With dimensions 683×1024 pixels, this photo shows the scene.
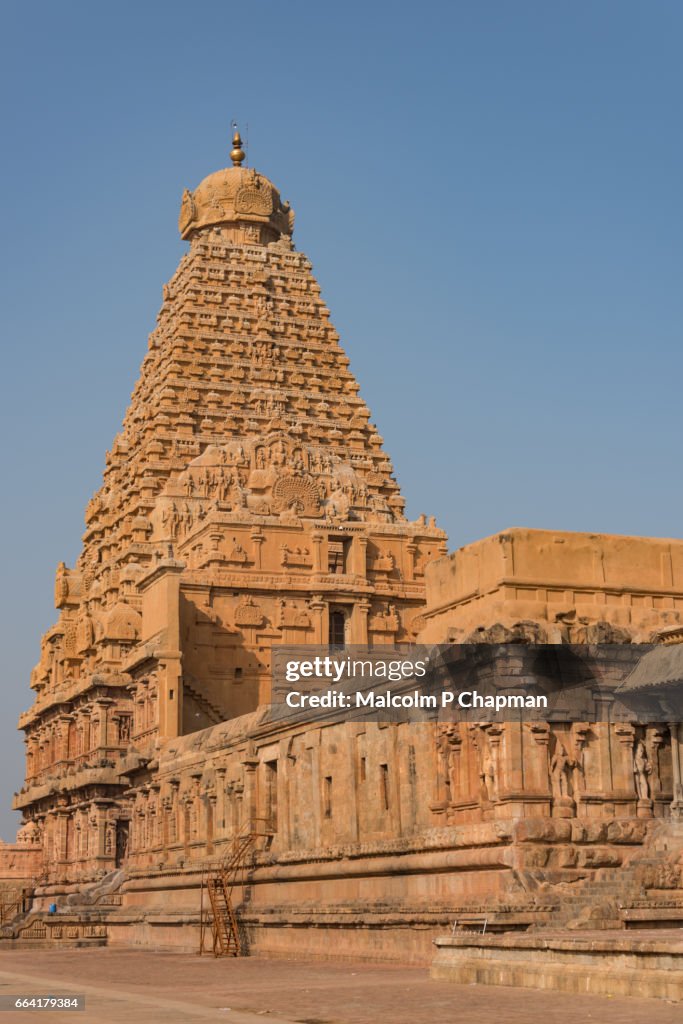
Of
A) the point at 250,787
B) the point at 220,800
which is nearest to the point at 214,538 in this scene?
the point at 220,800

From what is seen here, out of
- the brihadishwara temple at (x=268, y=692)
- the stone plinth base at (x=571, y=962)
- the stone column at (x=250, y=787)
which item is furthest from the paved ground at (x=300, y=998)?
the stone column at (x=250, y=787)

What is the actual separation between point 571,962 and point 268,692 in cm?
4288

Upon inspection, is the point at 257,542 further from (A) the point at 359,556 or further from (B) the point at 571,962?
(B) the point at 571,962

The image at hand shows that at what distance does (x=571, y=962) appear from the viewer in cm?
2041

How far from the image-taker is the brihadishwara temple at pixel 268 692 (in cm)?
3003

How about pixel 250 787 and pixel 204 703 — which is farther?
pixel 204 703

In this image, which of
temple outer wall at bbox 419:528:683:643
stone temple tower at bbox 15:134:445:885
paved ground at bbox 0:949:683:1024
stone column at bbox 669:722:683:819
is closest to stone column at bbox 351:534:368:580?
stone temple tower at bbox 15:134:445:885

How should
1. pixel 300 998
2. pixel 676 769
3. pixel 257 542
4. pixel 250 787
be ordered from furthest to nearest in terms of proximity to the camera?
pixel 257 542
pixel 250 787
pixel 676 769
pixel 300 998

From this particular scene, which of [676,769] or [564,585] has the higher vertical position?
[564,585]

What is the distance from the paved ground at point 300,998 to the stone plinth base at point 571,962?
252 mm

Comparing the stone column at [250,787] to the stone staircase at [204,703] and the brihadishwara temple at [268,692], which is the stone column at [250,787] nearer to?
the brihadishwara temple at [268,692]

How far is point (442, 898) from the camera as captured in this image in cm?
3105

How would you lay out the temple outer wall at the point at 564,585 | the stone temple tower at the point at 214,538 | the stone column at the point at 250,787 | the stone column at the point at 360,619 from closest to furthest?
the temple outer wall at the point at 564,585 < the stone column at the point at 250,787 < the stone temple tower at the point at 214,538 < the stone column at the point at 360,619

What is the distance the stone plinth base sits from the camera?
18.7 m
